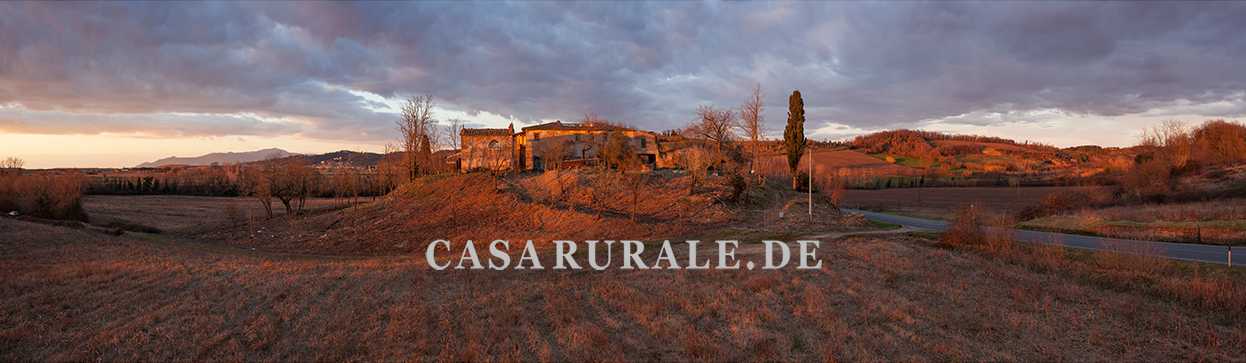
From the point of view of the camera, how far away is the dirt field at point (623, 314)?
7.26 meters

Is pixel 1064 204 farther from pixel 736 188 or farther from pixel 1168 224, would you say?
pixel 736 188

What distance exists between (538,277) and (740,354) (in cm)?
666

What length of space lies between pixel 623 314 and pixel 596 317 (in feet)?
1.96

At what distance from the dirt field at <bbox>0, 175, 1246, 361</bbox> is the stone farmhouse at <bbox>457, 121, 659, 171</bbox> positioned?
90.8ft

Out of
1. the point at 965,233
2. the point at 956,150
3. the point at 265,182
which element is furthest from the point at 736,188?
the point at 956,150

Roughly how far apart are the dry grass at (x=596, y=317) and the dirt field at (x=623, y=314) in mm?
46

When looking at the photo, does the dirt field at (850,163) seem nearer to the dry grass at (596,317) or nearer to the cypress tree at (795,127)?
the cypress tree at (795,127)

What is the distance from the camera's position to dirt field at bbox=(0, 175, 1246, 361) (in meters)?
7.26

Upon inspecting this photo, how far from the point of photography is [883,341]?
7.75m

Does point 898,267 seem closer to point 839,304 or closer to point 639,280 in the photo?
point 839,304

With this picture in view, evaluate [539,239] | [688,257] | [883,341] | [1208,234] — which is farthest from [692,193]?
[1208,234]

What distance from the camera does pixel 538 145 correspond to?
42.2m

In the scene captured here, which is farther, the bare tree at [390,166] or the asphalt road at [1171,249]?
the bare tree at [390,166]

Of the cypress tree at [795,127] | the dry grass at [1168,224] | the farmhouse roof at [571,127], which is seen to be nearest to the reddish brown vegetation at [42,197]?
the farmhouse roof at [571,127]
